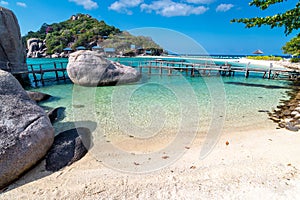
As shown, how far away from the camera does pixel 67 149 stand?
390 cm

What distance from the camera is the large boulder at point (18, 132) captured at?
2.99 meters

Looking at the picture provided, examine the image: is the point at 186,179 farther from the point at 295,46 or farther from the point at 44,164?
the point at 295,46

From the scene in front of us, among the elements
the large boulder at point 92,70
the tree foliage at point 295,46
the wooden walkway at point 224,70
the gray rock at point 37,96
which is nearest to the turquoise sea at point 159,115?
the gray rock at point 37,96

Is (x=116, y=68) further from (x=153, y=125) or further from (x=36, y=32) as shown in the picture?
(x=36, y=32)

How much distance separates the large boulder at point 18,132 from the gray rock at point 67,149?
193 millimetres

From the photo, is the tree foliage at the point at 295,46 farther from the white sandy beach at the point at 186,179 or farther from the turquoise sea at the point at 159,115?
the white sandy beach at the point at 186,179

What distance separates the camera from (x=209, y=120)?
6.34m

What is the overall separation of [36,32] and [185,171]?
100 m

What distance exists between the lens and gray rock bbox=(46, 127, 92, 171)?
138 inches

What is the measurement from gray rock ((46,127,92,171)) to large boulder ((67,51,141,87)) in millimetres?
8152

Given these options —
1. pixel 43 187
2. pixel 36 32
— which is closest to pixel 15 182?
pixel 43 187

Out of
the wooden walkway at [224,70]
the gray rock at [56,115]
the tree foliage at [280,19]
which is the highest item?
the tree foliage at [280,19]

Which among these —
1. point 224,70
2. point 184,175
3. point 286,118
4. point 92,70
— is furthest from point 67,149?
point 224,70

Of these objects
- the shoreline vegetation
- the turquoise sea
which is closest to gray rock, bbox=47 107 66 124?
the turquoise sea
